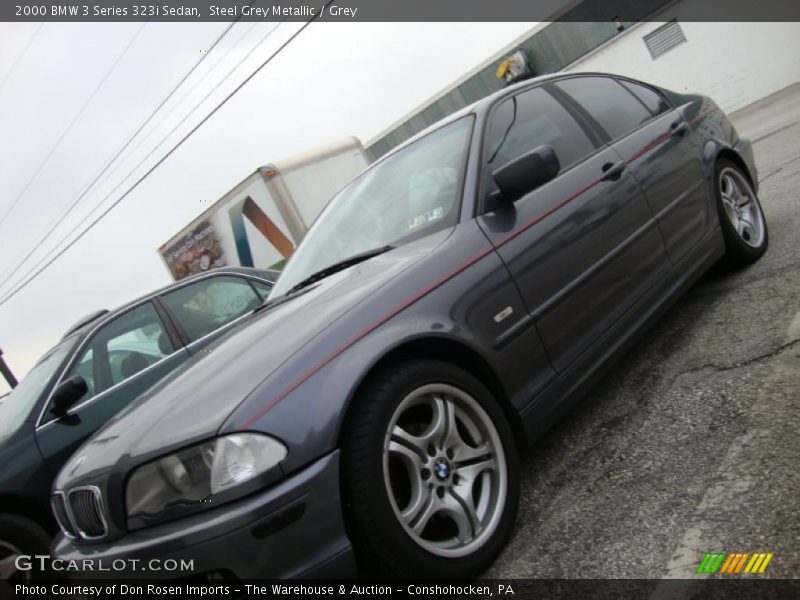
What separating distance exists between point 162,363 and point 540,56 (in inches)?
728

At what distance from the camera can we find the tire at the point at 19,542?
3576 mm

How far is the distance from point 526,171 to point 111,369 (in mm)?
3302

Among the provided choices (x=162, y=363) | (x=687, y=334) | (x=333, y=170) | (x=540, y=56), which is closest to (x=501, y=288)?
(x=687, y=334)

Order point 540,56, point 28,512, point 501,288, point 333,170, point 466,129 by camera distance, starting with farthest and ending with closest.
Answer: point 540,56
point 333,170
point 28,512
point 466,129
point 501,288

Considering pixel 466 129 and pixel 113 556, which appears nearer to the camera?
pixel 113 556

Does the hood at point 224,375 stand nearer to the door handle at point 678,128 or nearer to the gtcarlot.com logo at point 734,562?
the gtcarlot.com logo at point 734,562

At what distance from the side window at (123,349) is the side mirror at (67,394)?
0.81 feet

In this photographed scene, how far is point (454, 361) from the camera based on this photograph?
248 cm

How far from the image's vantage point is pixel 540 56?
20.4m

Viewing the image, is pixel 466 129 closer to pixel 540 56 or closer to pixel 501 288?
pixel 501 288

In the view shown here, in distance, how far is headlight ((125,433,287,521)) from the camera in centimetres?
190

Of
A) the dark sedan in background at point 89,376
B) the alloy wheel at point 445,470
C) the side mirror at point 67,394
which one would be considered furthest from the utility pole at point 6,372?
the alloy wheel at point 445,470

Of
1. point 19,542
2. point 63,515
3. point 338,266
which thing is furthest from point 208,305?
point 63,515

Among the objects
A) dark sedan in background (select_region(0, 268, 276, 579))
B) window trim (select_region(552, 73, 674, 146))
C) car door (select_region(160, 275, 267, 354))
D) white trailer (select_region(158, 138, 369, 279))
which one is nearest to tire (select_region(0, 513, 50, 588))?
dark sedan in background (select_region(0, 268, 276, 579))
